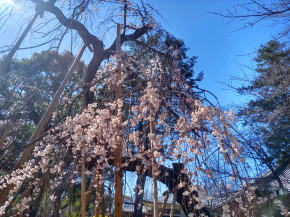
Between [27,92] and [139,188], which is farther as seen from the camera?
[27,92]

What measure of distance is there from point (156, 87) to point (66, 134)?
968mm

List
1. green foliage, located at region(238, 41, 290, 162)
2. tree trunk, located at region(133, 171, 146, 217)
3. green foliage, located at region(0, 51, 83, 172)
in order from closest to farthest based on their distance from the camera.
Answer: tree trunk, located at region(133, 171, 146, 217), green foliage, located at region(0, 51, 83, 172), green foliage, located at region(238, 41, 290, 162)

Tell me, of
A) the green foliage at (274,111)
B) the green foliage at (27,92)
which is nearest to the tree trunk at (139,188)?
the green foliage at (27,92)

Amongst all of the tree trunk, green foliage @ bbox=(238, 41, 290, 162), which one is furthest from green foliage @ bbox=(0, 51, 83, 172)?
green foliage @ bbox=(238, 41, 290, 162)

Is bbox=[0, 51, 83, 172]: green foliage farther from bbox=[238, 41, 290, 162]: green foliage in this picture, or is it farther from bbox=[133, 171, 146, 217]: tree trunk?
bbox=[238, 41, 290, 162]: green foliage

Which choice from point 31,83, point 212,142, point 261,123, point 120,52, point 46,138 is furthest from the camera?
point 261,123

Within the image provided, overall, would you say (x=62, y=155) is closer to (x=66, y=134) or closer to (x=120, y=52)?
(x=66, y=134)

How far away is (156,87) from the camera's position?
2.44 m

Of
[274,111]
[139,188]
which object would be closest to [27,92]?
[139,188]

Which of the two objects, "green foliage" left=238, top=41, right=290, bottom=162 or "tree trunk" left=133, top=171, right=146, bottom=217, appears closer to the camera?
"tree trunk" left=133, top=171, right=146, bottom=217

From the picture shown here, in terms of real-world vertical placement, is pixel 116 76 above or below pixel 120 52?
below

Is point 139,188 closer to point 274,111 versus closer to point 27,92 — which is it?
point 27,92

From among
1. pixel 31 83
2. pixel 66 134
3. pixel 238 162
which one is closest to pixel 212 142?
pixel 238 162

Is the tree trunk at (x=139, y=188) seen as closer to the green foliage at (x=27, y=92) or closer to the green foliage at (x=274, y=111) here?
the green foliage at (x=27, y=92)
